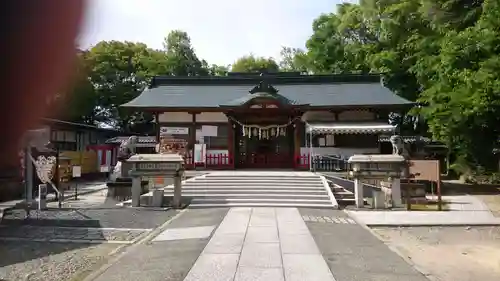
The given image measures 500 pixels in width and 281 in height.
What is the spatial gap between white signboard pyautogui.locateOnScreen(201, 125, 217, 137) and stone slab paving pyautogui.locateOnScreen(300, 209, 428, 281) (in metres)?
12.3

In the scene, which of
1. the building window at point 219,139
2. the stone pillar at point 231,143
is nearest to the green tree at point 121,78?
the building window at point 219,139

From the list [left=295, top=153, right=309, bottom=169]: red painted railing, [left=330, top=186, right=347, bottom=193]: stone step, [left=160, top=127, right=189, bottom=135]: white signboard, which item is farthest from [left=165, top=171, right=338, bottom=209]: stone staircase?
[left=160, top=127, right=189, bottom=135]: white signboard

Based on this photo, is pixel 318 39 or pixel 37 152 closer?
pixel 37 152

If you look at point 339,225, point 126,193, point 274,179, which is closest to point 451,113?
point 274,179

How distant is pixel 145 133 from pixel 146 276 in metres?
31.8

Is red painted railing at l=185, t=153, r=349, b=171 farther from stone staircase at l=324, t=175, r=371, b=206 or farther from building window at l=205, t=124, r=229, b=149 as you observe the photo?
stone staircase at l=324, t=175, r=371, b=206

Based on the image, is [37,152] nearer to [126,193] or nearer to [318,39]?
[126,193]

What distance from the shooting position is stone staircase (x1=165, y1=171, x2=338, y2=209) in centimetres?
1266

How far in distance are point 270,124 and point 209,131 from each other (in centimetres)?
315

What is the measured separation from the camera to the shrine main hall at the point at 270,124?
20.0 meters

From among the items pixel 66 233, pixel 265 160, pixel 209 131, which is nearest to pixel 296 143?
pixel 265 160

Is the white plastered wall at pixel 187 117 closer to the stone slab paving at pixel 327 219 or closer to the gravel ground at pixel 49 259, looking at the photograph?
the stone slab paving at pixel 327 219

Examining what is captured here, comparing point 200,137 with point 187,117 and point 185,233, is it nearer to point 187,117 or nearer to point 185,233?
point 187,117

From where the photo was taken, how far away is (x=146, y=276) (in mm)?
5324
